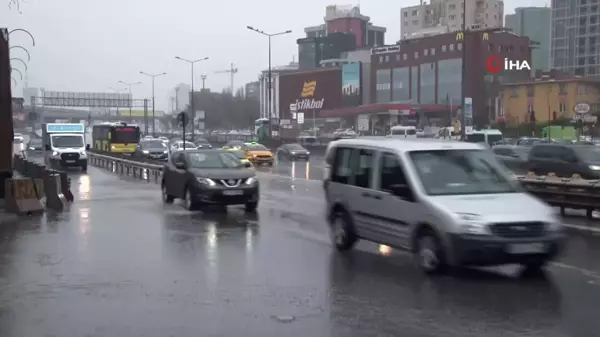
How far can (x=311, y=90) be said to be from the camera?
139625 mm

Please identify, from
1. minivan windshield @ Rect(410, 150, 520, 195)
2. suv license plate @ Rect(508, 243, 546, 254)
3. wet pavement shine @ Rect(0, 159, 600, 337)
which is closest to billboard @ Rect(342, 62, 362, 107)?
wet pavement shine @ Rect(0, 159, 600, 337)

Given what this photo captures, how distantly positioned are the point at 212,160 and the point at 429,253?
1051cm

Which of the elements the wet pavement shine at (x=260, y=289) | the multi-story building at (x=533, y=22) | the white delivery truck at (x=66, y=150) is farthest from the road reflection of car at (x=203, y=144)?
the multi-story building at (x=533, y=22)

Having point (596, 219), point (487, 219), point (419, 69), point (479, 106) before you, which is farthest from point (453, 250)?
point (419, 69)

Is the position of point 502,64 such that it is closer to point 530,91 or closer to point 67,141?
point 530,91

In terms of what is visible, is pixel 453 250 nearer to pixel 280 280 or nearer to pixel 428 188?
pixel 428 188

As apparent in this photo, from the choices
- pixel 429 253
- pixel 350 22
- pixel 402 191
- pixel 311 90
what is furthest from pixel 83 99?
pixel 429 253

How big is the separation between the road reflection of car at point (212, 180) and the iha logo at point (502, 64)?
3538 inches

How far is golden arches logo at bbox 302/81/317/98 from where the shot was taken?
456 ft

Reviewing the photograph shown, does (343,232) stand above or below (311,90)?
below

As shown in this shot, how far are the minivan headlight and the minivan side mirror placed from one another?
1.00 meters

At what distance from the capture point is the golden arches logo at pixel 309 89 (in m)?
139

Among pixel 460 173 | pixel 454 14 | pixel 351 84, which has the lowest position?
pixel 460 173

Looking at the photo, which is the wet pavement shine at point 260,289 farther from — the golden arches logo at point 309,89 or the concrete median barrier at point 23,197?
the golden arches logo at point 309,89
